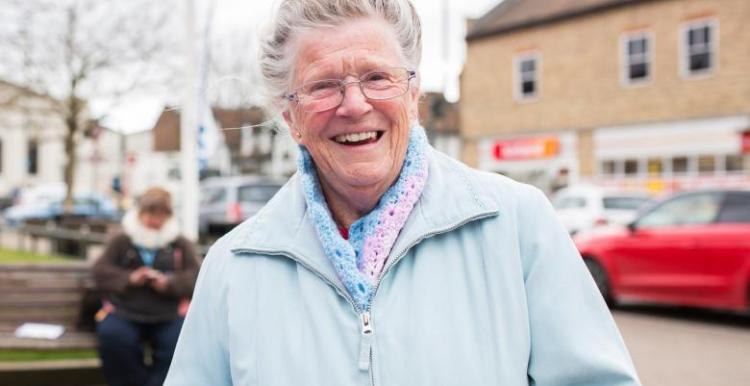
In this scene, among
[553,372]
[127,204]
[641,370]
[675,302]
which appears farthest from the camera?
[127,204]

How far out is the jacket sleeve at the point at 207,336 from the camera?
1828 mm

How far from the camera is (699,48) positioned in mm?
24062

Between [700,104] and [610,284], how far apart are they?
15964 mm

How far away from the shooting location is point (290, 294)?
68.3 inches

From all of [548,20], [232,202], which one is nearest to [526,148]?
[548,20]

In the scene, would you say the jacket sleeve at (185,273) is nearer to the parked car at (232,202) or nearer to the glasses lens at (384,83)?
the glasses lens at (384,83)

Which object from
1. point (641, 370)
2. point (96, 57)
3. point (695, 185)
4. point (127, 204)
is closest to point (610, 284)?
point (641, 370)

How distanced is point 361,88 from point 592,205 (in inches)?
609

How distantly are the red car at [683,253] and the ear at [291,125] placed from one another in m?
7.67

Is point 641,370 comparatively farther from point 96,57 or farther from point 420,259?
point 96,57

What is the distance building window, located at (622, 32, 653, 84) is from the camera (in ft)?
83.6

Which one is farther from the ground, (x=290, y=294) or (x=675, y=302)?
(x=290, y=294)

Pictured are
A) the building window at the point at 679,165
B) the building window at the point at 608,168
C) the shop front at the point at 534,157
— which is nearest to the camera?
the building window at the point at 679,165

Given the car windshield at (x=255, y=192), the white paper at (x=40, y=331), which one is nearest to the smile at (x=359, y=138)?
the white paper at (x=40, y=331)
